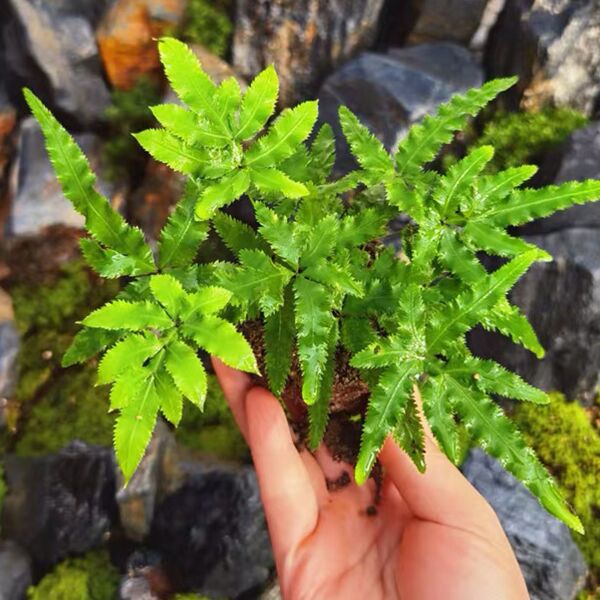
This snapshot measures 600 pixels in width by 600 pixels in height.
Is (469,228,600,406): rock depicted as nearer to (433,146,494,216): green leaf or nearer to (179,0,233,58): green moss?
(433,146,494,216): green leaf

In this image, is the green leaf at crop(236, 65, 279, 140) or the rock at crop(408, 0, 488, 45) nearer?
the green leaf at crop(236, 65, 279, 140)

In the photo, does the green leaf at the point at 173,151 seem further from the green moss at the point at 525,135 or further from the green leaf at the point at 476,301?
the green moss at the point at 525,135

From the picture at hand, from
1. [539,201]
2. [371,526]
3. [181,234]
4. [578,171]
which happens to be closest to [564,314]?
[578,171]

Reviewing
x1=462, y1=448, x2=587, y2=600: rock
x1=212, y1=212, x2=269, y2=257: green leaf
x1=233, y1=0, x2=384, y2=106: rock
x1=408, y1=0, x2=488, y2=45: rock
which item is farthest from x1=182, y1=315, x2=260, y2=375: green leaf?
x1=408, y1=0, x2=488, y2=45: rock

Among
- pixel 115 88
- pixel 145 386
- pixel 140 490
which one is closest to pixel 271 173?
pixel 145 386

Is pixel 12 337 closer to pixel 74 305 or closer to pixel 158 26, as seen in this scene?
pixel 74 305

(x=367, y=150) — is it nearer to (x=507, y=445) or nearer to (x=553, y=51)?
(x=507, y=445)
